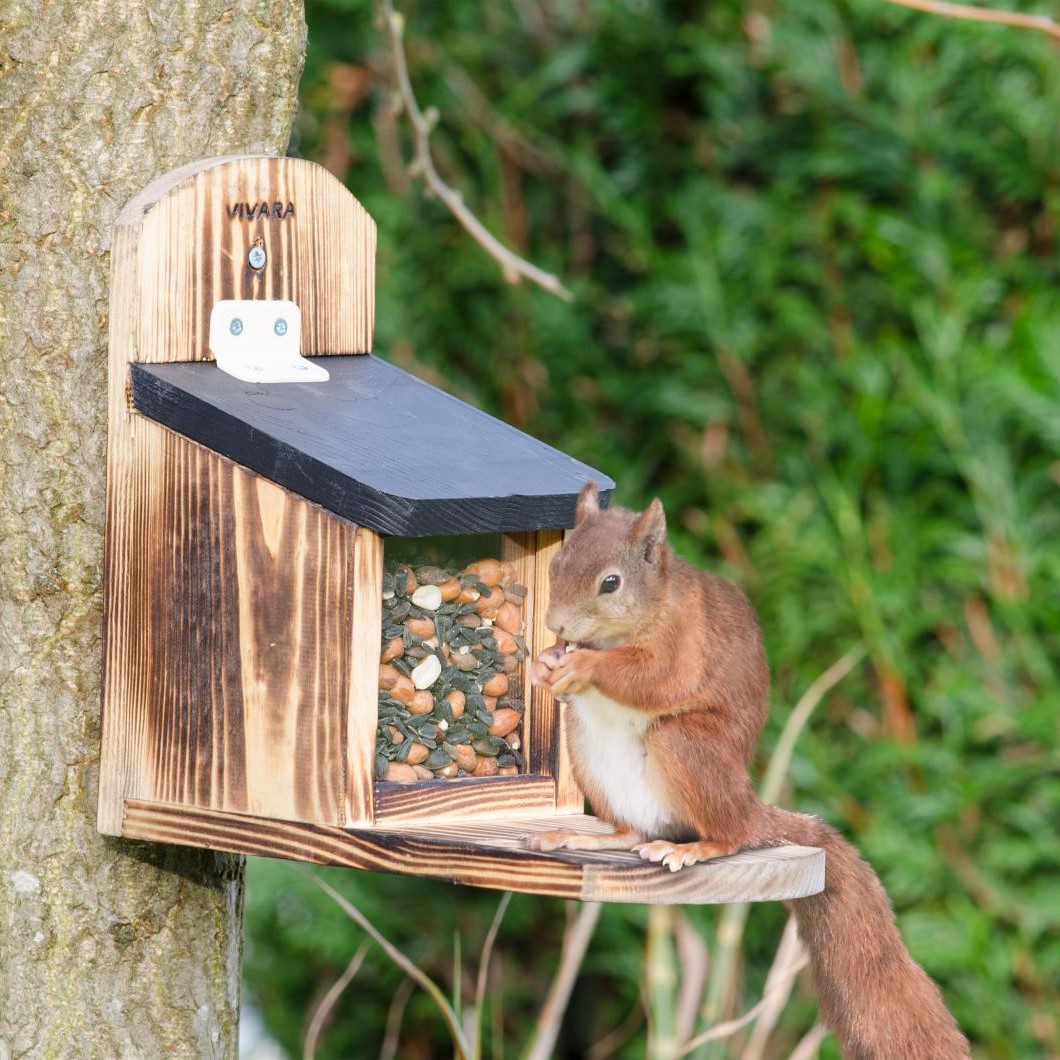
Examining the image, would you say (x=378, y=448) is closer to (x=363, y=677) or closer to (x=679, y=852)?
(x=363, y=677)

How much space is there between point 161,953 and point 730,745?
688 millimetres

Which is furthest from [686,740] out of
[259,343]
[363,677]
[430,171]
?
[430,171]

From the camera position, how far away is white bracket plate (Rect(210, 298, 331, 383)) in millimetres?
1807

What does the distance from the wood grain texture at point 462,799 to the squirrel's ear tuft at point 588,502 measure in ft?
0.96

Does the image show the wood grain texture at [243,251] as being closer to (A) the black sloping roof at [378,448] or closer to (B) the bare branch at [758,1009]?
(A) the black sloping roof at [378,448]

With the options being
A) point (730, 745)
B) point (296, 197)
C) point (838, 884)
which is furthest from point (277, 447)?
point (838, 884)

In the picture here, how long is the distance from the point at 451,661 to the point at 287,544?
235 millimetres

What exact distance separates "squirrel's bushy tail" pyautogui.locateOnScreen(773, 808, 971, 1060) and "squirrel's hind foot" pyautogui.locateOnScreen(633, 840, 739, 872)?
0.47 feet

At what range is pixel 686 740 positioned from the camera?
1.68 metres

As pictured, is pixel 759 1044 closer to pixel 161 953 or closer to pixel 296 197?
pixel 161 953

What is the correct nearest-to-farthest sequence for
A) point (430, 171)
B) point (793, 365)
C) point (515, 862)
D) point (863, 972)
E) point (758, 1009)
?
point (515, 862)
point (863, 972)
point (758, 1009)
point (430, 171)
point (793, 365)

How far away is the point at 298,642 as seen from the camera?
5.41 feet

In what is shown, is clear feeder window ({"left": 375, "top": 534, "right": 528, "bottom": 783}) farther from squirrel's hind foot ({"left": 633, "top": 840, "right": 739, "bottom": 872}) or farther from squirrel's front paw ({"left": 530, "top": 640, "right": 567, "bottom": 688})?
squirrel's hind foot ({"left": 633, "top": 840, "right": 739, "bottom": 872})

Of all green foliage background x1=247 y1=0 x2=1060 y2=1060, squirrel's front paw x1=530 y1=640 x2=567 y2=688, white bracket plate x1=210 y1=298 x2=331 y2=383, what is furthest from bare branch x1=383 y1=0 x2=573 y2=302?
squirrel's front paw x1=530 y1=640 x2=567 y2=688
